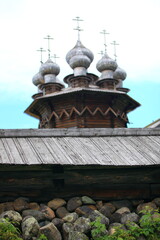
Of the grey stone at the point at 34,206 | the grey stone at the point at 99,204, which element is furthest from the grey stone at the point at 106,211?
the grey stone at the point at 34,206

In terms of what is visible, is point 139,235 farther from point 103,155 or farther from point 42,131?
point 42,131

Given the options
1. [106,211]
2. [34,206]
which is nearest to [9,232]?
[34,206]

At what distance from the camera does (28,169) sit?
5352 millimetres

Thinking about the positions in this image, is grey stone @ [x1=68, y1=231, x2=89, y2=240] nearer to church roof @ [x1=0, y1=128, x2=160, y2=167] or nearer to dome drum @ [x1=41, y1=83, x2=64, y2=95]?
church roof @ [x1=0, y1=128, x2=160, y2=167]

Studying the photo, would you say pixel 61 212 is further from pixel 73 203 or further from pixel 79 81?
pixel 79 81

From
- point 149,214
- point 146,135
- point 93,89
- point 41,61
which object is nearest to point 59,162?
point 149,214

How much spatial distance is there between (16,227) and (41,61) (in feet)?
62.0

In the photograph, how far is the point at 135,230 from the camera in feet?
16.3

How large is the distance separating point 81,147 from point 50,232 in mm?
1448

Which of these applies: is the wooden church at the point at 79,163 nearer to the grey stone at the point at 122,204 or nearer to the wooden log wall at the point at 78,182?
the wooden log wall at the point at 78,182

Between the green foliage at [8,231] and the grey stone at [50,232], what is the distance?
1.10 ft

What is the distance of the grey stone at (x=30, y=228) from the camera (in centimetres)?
468

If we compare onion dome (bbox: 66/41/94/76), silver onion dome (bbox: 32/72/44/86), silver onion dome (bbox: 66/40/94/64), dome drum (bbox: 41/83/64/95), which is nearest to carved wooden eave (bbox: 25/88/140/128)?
dome drum (bbox: 41/83/64/95)

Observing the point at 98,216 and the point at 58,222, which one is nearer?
the point at 58,222
